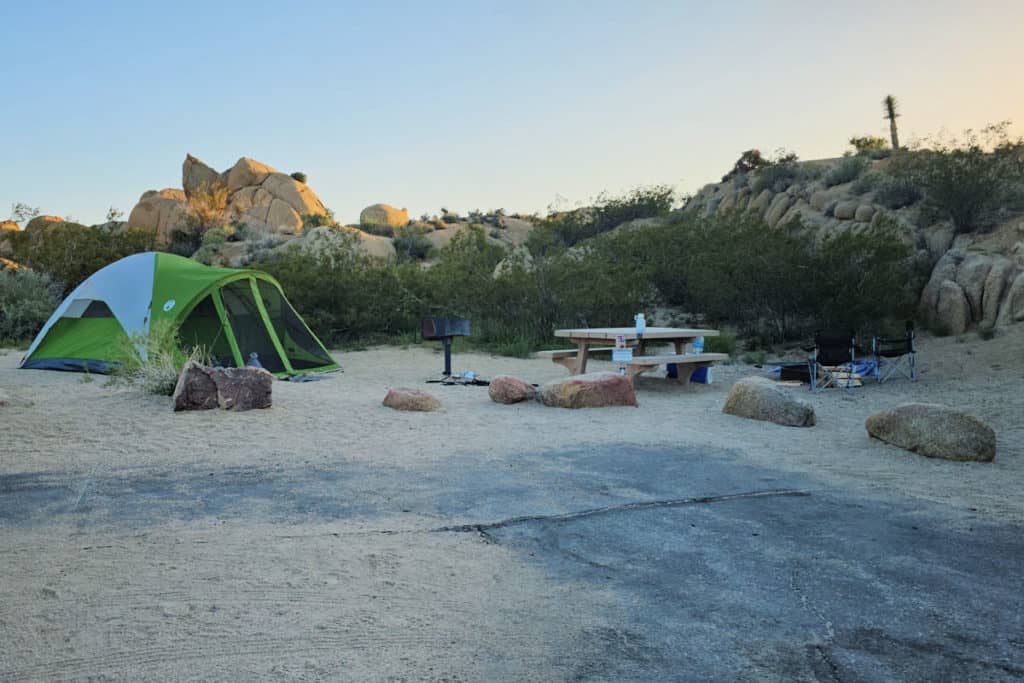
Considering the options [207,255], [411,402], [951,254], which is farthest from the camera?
[207,255]

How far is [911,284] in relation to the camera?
15828mm

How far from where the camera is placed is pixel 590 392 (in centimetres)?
874

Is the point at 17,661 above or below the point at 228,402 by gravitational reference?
below

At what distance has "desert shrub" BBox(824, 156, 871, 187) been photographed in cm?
2841

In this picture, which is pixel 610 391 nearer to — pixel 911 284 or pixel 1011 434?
pixel 1011 434

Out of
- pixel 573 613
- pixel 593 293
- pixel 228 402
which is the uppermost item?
pixel 593 293

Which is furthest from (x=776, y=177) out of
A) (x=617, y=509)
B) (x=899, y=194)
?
(x=617, y=509)

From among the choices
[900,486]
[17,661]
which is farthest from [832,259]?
[17,661]

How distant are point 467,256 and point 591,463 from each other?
1260 cm

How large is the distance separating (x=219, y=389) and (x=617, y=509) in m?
4.85

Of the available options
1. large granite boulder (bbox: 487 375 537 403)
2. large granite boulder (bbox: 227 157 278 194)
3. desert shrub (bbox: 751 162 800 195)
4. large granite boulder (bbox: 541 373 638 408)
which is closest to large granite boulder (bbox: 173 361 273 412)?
large granite boulder (bbox: 487 375 537 403)

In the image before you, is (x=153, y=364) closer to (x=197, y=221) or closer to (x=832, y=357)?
(x=832, y=357)

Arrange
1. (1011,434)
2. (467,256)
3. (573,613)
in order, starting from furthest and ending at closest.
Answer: (467,256)
(1011,434)
(573,613)

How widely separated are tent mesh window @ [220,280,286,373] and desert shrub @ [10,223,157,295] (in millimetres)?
12574
